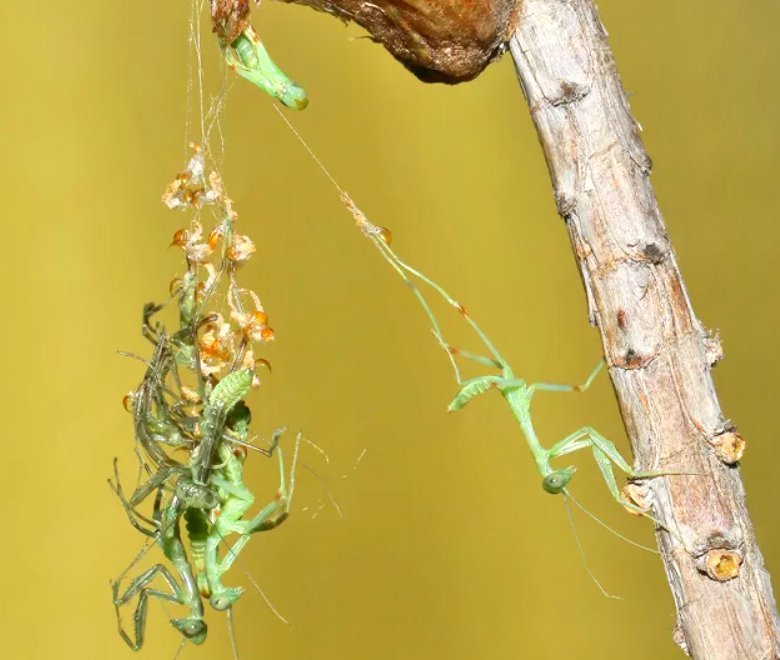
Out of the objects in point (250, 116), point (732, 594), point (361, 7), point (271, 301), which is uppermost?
point (250, 116)

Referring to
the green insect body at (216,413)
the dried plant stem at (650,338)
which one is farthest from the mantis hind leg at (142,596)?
the dried plant stem at (650,338)

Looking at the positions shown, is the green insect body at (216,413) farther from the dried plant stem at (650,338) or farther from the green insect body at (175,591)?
the dried plant stem at (650,338)

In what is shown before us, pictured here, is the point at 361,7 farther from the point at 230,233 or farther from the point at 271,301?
the point at 271,301

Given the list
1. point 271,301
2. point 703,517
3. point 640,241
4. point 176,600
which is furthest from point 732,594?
point 271,301

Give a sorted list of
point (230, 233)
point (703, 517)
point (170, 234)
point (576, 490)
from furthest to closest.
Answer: point (576, 490) < point (170, 234) < point (230, 233) < point (703, 517)

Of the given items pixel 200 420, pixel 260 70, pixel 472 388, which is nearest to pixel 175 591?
pixel 200 420

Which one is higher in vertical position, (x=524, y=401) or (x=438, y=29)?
(x=438, y=29)

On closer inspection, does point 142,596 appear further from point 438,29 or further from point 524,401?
point 438,29
